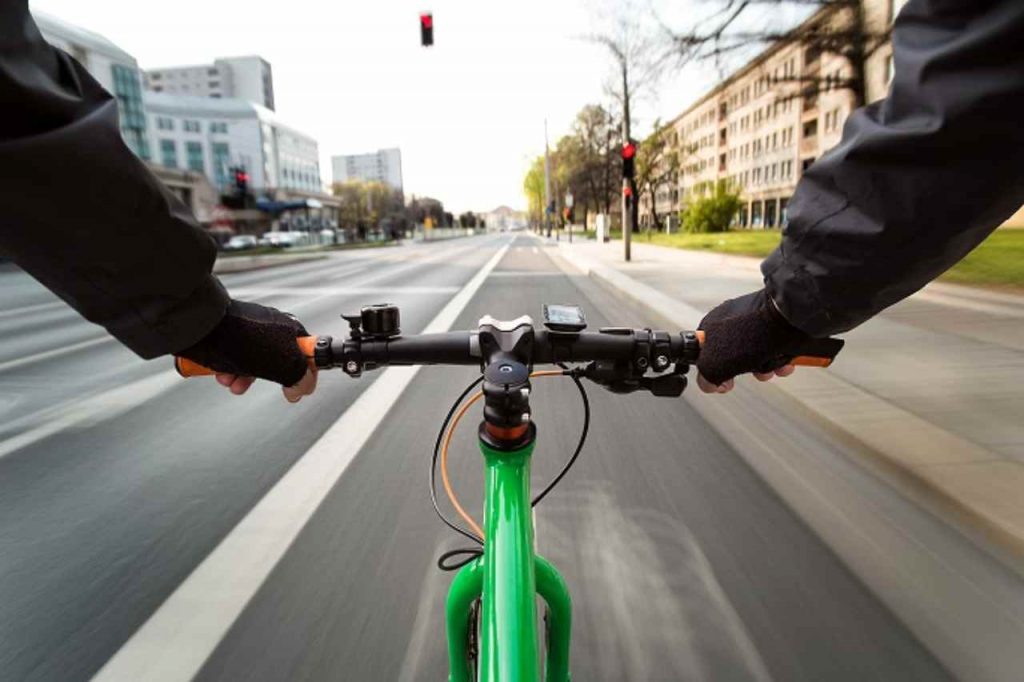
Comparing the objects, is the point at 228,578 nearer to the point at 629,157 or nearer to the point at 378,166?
the point at 629,157

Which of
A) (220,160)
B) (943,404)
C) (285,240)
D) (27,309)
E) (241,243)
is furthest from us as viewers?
(220,160)

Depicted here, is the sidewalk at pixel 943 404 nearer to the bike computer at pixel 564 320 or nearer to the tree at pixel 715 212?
the bike computer at pixel 564 320

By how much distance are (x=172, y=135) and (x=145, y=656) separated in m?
102

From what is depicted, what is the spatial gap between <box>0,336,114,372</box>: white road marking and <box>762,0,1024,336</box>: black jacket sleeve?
664cm

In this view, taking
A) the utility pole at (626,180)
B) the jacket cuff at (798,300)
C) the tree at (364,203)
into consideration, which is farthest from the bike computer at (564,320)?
the tree at (364,203)

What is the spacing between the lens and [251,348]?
1350 mm

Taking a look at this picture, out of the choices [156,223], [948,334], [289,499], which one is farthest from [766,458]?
[948,334]

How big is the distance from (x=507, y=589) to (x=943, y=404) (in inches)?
160

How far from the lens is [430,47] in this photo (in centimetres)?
1515

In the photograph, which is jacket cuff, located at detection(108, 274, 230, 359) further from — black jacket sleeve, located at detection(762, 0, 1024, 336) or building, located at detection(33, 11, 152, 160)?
building, located at detection(33, 11, 152, 160)

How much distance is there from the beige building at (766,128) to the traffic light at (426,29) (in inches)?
273

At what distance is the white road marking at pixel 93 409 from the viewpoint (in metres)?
4.10

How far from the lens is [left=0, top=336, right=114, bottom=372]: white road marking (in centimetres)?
663

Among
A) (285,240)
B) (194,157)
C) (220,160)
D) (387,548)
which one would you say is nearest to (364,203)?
(220,160)
